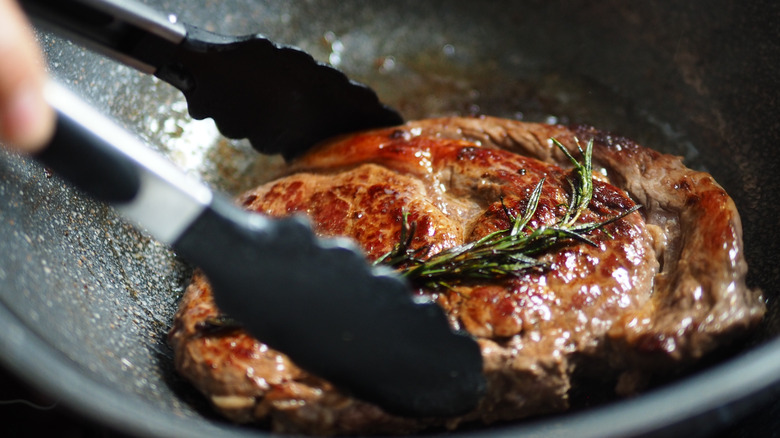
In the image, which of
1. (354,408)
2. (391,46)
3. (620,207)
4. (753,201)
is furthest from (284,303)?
(391,46)

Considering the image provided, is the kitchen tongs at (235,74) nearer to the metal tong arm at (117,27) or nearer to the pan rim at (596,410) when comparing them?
the metal tong arm at (117,27)

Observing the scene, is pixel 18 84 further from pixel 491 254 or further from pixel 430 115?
pixel 430 115

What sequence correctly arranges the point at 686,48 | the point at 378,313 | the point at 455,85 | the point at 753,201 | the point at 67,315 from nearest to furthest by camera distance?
1. the point at 378,313
2. the point at 67,315
3. the point at 753,201
4. the point at 686,48
5. the point at 455,85

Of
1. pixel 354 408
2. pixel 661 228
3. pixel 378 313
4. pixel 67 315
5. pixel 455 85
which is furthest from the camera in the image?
pixel 455 85

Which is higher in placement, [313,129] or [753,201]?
[313,129]

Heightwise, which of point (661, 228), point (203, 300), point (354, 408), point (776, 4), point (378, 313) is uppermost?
point (776, 4)

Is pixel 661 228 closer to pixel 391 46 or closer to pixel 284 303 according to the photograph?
pixel 284 303

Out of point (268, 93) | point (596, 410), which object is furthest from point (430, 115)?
point (596, 410)
